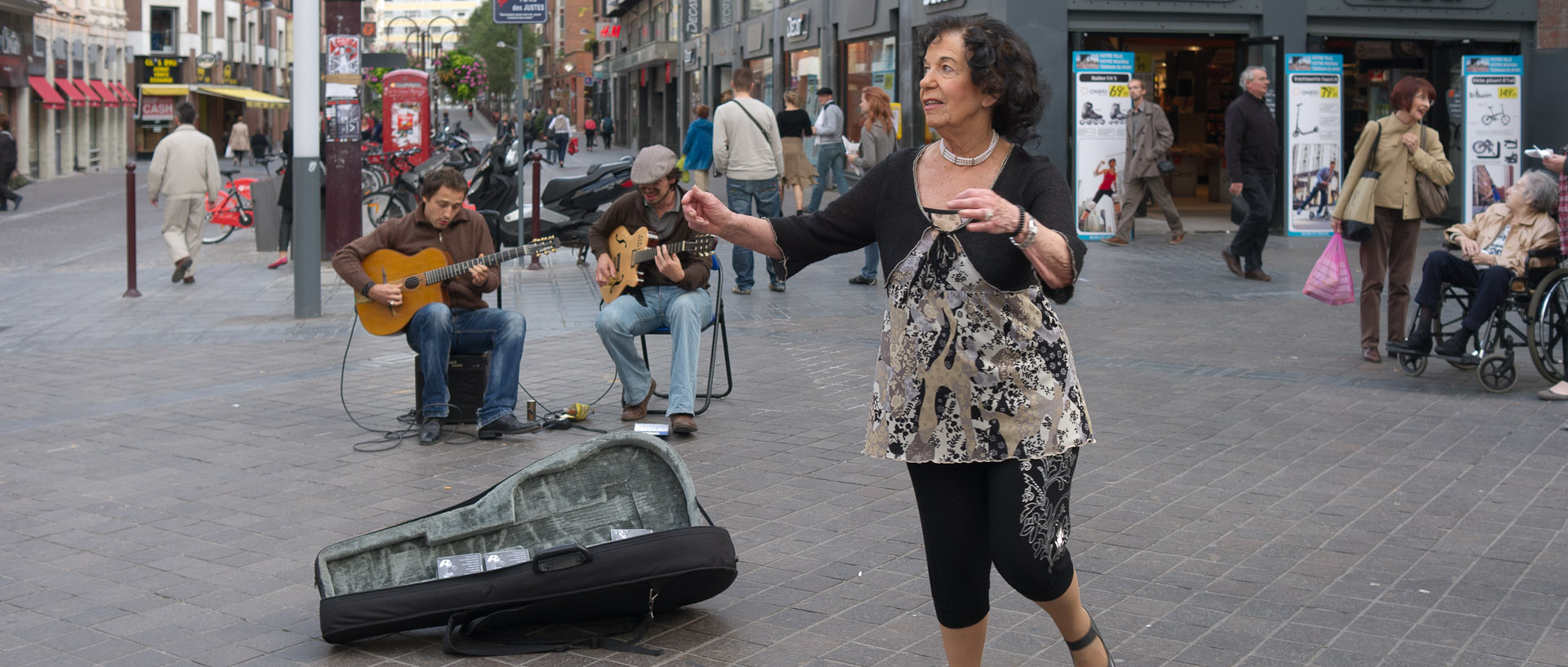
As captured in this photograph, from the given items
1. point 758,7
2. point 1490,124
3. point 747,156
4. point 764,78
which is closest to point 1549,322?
point 747,156

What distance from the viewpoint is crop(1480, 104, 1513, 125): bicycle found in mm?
16625

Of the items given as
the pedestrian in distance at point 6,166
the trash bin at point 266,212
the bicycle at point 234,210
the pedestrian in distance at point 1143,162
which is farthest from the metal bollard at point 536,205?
the pedestrian in distance at point 6,166

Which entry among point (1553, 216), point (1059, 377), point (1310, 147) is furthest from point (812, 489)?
point (1310, 147)

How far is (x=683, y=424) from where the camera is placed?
6645 mm

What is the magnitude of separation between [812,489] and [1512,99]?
14129 millimetres

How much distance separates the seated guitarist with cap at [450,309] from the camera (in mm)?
6693

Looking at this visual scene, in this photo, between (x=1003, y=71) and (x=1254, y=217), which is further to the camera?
(x=1254, y=217)

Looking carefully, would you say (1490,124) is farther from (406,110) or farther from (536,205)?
(406,110)

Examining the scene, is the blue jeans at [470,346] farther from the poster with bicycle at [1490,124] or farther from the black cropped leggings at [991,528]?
the poster with bicycle at [1490,124]

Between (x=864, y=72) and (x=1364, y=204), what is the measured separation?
52.1ft

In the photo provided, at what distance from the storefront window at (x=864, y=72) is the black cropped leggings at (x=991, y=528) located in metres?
17.9

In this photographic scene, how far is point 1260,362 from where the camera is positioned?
854 cm

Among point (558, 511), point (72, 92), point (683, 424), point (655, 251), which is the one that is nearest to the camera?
point (558, 511)

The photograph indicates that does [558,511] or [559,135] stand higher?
[559,135]
